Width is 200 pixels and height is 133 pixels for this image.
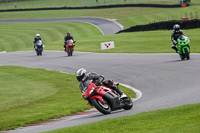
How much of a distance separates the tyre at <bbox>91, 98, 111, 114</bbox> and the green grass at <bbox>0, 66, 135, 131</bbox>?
6.20 feet

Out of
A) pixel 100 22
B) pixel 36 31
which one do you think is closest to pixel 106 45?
pixel 36 31

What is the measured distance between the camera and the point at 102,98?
36.9ft

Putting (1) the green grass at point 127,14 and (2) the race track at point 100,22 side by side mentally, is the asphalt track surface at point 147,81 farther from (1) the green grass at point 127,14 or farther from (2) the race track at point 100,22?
(1) the green grass at point 127,14

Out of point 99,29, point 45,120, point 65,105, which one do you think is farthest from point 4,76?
point 99,29

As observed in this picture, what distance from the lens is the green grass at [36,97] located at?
41.4 ft

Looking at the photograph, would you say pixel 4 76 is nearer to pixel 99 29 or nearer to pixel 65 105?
pixel 65 105

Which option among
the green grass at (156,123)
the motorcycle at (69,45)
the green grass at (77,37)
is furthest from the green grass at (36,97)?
the green grass at (77,37)

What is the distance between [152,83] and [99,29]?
4949cm

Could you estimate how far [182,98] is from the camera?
Answer: 12.3 metres

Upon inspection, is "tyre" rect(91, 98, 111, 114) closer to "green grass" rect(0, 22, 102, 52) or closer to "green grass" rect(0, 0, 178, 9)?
"green grass" rect(0, 22, 102, 52)

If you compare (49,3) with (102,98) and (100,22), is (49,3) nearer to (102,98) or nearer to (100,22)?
(100,22)

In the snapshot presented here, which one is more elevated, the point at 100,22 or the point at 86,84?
the point at 100,22

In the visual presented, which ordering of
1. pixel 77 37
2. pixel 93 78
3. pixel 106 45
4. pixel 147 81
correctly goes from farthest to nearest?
1. pixel 77 37
2. pixel 106 45
3. pixel 147 81
4. pixel 93 78

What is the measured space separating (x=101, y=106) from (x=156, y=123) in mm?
2522
